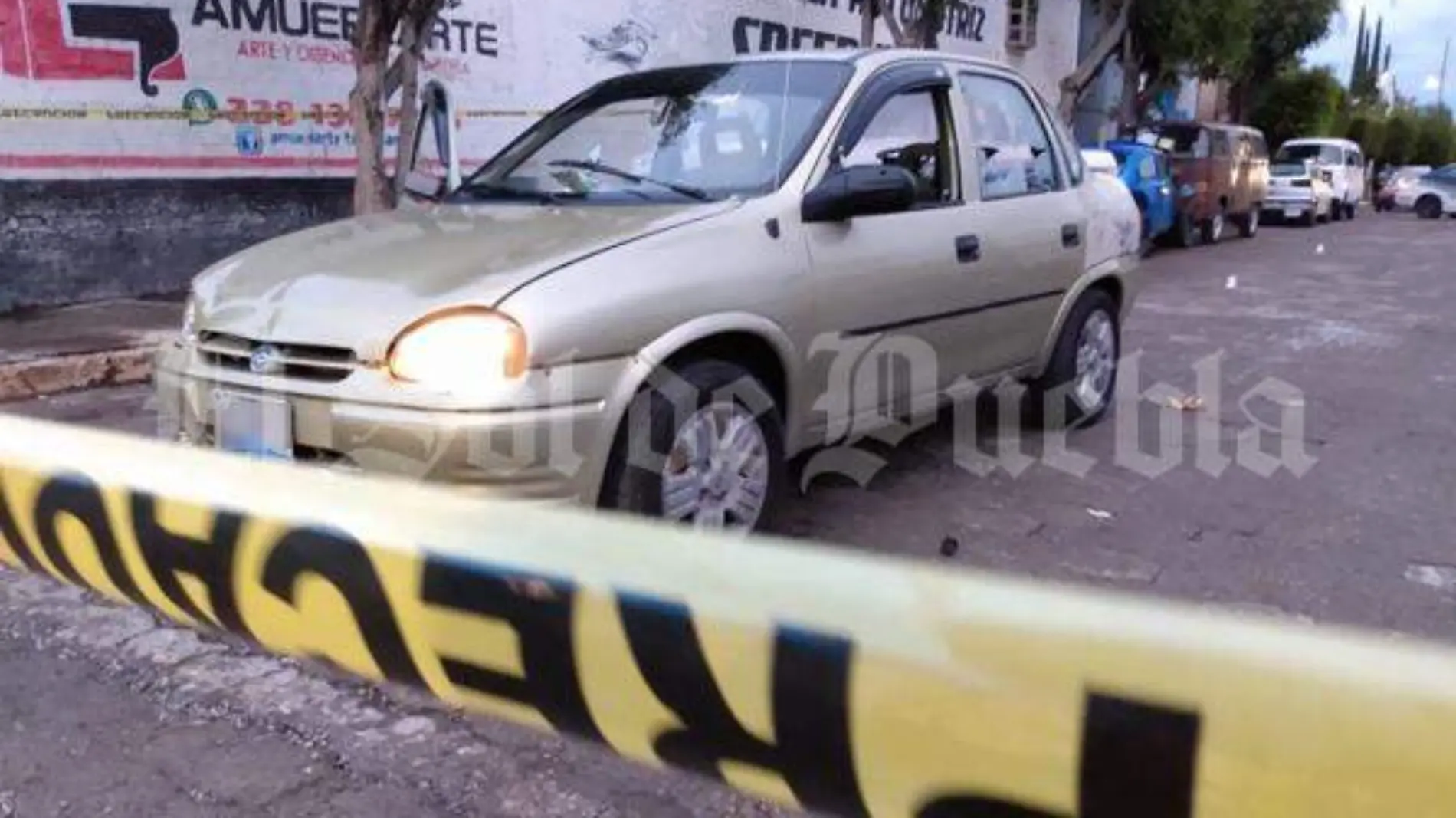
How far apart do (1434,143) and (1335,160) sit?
109 feet

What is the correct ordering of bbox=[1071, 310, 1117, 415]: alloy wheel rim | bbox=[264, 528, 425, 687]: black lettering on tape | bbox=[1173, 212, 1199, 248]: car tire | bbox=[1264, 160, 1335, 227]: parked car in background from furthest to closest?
bbox=[1264, 160, 1335, 227]: parked car in background → bbox=[1173, 212, 1199, 248]: car tire → bbox=[1071, 310, 1117, 415]: alloy wheel rim → bbox=[264, 528, 425, 687]: black lettering on tape

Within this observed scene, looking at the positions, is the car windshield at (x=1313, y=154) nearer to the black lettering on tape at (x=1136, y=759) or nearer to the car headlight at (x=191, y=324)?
the car headlight at (x=191, y=324)

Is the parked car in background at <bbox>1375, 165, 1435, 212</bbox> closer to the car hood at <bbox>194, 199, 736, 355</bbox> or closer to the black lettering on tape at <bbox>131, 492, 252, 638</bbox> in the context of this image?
the car hood at <bbox>194, 199, 736, 355</bbox>

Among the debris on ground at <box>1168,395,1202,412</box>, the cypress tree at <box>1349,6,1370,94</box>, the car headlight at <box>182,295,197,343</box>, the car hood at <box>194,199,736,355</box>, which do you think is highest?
the cypress tree at <box>1349,6,1370,94</box>

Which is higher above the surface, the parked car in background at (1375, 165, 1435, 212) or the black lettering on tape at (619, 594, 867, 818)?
the parked car in background at (1375, 165, 1435, 212)

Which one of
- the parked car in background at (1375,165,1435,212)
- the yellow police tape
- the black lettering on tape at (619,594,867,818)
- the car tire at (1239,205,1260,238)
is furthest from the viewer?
the parked car in background at (1375,165,1435,212)

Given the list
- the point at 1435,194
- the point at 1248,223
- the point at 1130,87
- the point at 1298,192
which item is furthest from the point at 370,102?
the point at 1435,194

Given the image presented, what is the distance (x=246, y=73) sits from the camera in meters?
9.59

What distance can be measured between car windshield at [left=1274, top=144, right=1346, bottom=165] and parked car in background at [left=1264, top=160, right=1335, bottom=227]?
0.65 meters

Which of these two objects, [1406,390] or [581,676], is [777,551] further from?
[1406,390]

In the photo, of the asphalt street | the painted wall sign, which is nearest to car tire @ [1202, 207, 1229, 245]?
the painted wall sign

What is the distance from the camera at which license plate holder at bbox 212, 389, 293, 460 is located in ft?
10.6

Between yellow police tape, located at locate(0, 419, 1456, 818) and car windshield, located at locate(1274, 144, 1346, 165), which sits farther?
car windshield, located at locate(1274, 144, 1346, 165)

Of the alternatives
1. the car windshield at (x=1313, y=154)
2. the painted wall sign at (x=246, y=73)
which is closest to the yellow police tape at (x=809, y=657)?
the painted wall sign at (x=246, y=73)
